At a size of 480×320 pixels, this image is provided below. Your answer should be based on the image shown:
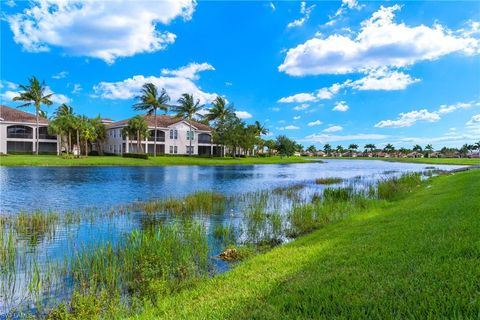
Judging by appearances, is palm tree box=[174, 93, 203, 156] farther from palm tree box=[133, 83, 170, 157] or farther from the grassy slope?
the grassy slope

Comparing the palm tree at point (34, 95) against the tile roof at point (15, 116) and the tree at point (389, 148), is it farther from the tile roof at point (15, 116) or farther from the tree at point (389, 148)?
the tree at point (389, 148)

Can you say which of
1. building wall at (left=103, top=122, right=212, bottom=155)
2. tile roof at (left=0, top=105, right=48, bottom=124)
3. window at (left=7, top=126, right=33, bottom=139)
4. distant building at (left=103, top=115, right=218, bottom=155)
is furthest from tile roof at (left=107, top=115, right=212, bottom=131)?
window at (left=7, top=126, right=33, bottom=139)

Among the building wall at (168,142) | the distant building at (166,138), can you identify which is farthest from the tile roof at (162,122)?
the building wall at (168,142)

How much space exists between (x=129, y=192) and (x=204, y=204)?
26.3ft

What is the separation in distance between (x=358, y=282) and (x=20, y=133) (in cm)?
7495

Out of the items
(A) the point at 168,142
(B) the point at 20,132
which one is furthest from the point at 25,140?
(A) the point at 168,142

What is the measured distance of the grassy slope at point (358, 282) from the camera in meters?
4.55

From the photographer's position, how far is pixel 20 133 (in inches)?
2576

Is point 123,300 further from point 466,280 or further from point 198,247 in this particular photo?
point 466,280

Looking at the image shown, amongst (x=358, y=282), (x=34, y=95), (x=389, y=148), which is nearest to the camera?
(x=358, y=282)

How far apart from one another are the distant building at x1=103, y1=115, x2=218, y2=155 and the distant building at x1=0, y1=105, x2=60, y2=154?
11.7 m

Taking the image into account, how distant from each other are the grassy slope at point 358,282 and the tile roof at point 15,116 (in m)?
71.1

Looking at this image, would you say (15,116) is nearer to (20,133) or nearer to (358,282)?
(20,133)

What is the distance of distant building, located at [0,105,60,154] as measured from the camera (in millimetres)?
62909
